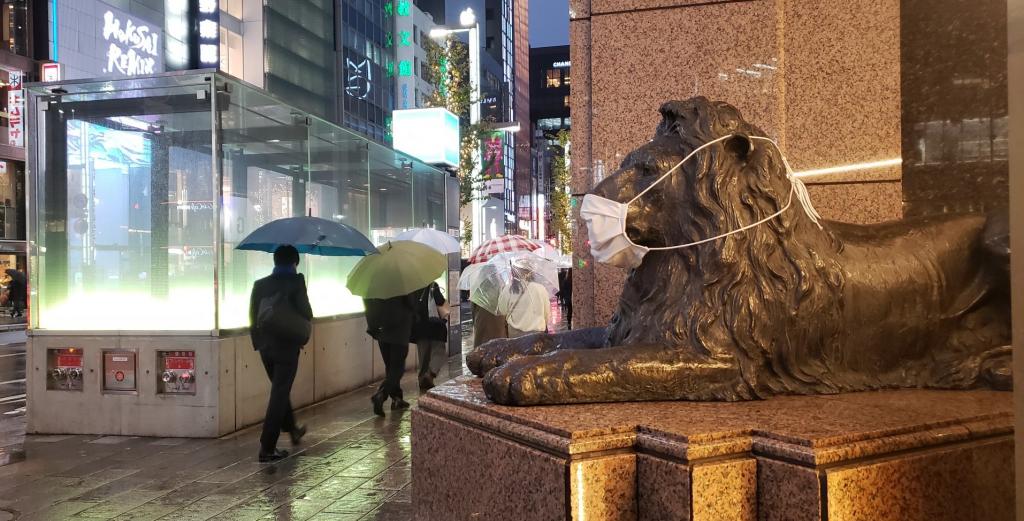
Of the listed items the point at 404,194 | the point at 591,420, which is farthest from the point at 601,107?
the point at 404,194

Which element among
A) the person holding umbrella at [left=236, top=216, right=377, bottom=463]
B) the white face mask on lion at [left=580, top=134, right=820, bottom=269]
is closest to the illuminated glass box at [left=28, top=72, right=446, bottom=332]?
the person holding umbrella at [left=236, top=216, right=377, bottom=463]

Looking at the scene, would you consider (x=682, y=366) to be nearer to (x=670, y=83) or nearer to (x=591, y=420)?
(x=591, y=420)

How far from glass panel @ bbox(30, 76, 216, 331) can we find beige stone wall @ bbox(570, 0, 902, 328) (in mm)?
5368

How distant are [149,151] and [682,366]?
783cm

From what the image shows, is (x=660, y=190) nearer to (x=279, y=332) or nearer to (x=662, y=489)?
(x=662, y=489)

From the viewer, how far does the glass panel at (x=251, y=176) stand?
8609 mm

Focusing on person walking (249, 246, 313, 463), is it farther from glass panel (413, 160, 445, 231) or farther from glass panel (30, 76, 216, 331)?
glass panel (413, 160, 445, 231)

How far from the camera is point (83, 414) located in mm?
8227

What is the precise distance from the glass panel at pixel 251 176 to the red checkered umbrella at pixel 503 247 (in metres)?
2.89

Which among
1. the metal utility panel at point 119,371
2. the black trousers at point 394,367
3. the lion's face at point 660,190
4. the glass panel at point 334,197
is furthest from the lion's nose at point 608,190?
the glass panel at point 334,197

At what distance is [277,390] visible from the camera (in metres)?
7.04

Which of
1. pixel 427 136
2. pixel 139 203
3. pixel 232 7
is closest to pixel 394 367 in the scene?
pixel 139 203

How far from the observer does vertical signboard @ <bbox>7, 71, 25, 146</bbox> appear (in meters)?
27.4

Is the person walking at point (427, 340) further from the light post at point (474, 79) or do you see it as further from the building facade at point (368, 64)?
the building facade at point (368, 64)
